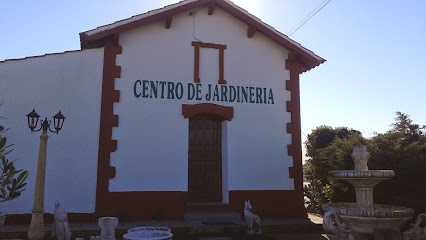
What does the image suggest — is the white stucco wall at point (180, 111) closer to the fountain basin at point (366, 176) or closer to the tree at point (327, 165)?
the tree at point (327, 165)

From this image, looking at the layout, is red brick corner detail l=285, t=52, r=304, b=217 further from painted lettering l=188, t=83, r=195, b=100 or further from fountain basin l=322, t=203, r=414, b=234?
fountain basin l=322, t=203, r=414, b=234

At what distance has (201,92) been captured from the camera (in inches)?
355

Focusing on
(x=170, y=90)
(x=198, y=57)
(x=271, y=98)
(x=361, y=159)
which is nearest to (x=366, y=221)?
(x=361, y=159)

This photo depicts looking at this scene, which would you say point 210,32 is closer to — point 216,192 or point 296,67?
point 296,67

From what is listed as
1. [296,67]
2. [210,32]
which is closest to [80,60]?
[210,32]

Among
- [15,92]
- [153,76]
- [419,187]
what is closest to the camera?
[419,187]

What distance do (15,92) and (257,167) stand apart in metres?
6.40

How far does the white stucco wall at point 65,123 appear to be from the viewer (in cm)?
786

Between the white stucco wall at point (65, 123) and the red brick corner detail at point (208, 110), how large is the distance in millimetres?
2249

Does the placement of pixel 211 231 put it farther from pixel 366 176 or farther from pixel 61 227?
pixel 366 176

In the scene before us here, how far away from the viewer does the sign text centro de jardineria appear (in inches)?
341

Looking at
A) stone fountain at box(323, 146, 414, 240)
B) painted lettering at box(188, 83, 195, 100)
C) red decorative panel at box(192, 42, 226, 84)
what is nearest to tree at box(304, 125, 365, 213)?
stone fountain at box(323, 146, 414, 240)

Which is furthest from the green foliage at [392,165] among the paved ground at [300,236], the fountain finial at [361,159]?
the fountain finial at [361,159]

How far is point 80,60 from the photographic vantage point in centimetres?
847
